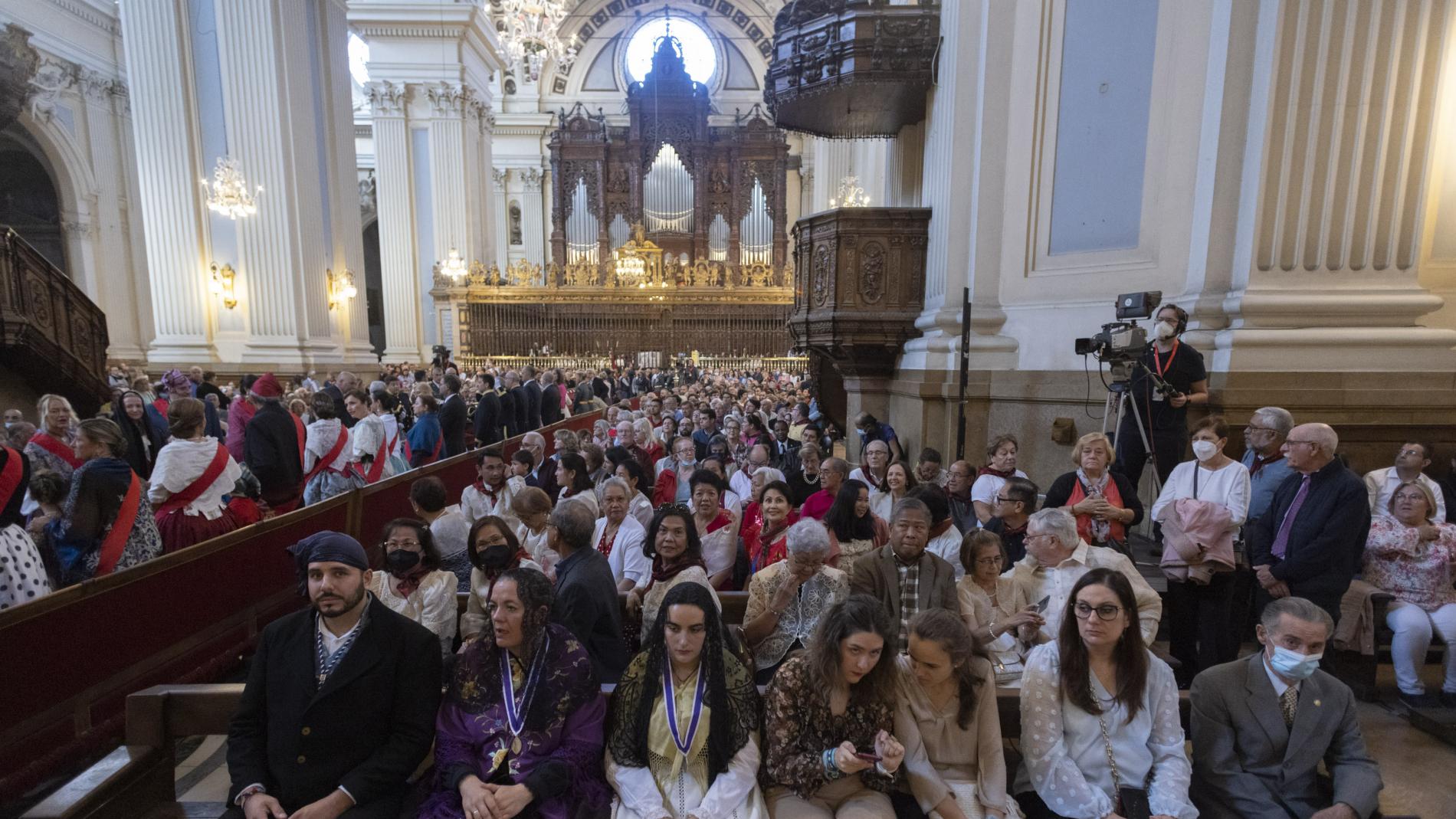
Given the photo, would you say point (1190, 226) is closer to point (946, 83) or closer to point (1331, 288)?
point (1331, 288)

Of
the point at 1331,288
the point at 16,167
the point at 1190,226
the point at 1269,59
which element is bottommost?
the point at 1331,288

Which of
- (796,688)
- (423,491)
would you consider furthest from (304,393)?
(796,688)

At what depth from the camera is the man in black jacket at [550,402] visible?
9.99 m

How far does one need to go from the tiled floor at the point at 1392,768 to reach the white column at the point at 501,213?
23.6 meters

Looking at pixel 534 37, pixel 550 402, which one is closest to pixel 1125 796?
pixel 550 402

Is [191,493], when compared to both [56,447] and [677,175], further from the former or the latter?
[677,175]

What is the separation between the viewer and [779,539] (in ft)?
11.6

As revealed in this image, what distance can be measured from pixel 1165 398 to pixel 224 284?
1294 centimetres

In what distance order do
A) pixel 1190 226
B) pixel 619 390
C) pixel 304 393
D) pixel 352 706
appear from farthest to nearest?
pixel 619 390 < pixel 304 393 < pixel 1190 226 < pixel 352 706

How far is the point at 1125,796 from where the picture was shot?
220cm

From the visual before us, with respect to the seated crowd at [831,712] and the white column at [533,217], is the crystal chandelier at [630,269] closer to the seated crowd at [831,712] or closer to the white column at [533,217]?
the white column at [533,217]

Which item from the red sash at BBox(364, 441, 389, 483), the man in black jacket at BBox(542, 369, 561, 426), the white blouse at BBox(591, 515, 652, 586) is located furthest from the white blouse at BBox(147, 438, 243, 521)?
the man in black jacket at BBox(542, 369, 561, 426)

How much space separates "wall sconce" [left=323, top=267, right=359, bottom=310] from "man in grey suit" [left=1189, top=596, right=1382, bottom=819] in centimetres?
1372

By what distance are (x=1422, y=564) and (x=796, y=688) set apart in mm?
3295
